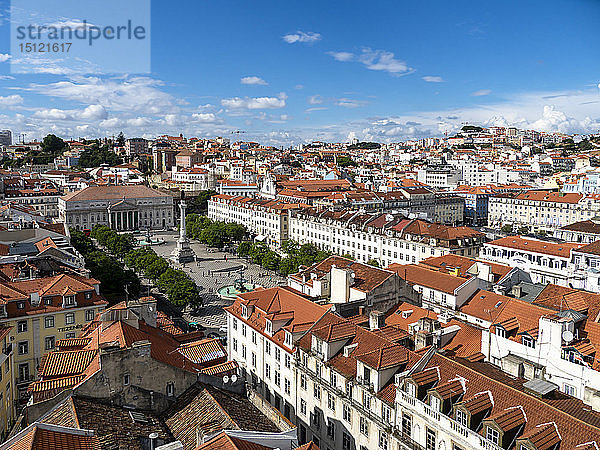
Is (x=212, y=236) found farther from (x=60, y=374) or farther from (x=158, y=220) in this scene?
(x=60, y=374)

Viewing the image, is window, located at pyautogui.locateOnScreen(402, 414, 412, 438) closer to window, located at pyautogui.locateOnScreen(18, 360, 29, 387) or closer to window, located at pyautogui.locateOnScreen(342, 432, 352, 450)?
window, located at pyautogui.locateOnScreen(342, 432, 352, 450)

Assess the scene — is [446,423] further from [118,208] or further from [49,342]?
[118,208]

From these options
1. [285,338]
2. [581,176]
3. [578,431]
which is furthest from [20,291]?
[581,176]

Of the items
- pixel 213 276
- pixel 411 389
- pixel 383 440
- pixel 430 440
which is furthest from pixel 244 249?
pixel 430 440

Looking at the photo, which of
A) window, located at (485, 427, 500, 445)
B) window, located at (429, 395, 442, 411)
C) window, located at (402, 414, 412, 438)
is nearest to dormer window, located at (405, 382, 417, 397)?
window, located at (429, 395, 442, 411)

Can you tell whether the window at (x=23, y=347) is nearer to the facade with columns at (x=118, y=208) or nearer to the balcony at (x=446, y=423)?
the balcony at (x=446, y=423)

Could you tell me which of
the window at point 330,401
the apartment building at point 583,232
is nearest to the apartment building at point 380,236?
the apartment building at point 583,232
